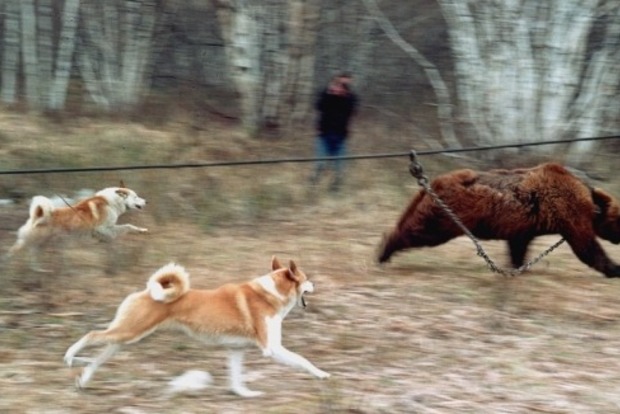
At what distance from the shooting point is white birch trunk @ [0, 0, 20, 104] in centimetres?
1784

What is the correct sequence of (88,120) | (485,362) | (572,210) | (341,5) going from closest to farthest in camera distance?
(485,362) → (572,210) → (88,120) → (341,5)

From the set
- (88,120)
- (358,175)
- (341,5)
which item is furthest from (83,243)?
(341,5)

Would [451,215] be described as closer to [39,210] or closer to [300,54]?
[39,210]

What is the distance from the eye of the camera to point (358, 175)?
16562 mm

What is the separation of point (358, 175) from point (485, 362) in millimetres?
9321

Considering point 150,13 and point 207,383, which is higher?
point 150,13

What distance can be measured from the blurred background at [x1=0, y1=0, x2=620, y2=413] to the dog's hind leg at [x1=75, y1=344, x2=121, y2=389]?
0.13m

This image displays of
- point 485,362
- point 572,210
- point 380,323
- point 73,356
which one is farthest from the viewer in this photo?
point 572,210

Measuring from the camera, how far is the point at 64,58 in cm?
1873

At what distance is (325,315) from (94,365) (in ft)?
8.66

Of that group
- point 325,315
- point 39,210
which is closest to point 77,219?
point 39,210

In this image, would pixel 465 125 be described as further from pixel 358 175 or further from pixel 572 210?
pixel 572 210

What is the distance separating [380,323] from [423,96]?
1534 centimetres

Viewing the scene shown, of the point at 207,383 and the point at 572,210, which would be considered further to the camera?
the point at 572,210
